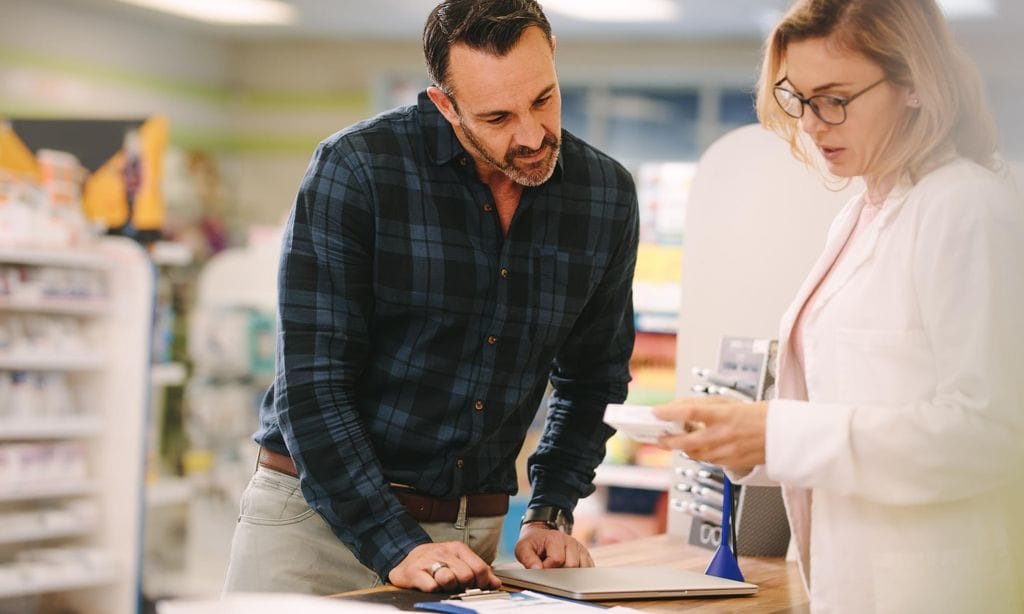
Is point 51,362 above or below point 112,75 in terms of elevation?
below

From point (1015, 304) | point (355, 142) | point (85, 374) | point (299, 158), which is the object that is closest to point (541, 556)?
point (355, 142)

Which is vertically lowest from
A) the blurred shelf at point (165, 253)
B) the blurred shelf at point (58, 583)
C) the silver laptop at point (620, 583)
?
the blurred shelf at point (58, 583)

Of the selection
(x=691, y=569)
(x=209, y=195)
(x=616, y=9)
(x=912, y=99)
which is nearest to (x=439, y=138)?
(x=912, y=99)

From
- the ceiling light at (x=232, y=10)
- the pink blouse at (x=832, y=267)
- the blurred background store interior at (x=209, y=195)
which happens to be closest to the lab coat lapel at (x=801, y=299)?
the pink blouse at (x=832, y=267)

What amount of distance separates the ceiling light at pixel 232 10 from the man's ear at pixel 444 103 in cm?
791

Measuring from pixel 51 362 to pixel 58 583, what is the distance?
1030 mm

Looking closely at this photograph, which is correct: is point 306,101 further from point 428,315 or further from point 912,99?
point 912,99

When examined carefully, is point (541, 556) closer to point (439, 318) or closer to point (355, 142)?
point (439, 318)

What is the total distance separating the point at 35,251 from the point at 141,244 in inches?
28.3

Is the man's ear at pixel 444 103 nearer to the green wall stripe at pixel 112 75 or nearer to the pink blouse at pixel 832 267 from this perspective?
the pink blouse at pixel 832 267

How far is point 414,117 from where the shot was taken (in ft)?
7.02

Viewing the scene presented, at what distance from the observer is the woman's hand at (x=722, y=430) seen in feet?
4.91

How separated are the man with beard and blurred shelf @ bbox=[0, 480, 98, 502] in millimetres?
3802

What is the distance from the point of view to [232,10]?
9922 millimetres
